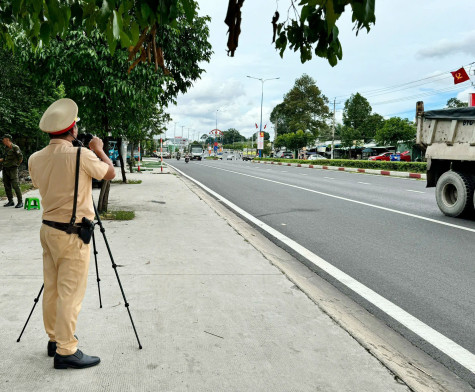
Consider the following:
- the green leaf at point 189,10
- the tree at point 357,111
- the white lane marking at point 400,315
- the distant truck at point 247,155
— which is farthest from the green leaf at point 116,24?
the tree at point 357,111

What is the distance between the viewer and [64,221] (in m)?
2.86

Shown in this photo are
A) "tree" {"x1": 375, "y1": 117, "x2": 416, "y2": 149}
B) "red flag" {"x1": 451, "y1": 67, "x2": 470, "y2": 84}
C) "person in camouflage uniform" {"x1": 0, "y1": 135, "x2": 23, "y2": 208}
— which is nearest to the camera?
"person in camouflage uniform" {"x1": 0, "y1": 135, "x2": 23, "y2": 208}

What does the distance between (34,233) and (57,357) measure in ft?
15.1

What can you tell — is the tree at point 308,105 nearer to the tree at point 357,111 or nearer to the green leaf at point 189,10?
the tree at point 357,111

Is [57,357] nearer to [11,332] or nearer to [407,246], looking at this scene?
[11,332]

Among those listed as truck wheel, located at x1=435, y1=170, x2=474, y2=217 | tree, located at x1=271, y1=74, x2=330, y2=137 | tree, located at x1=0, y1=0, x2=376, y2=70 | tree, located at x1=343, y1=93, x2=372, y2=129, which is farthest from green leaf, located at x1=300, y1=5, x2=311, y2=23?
tree, located at x1=271, y1=74, x2=330, y2=137

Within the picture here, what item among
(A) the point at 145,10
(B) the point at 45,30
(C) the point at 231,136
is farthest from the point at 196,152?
(C) the point at 231,136

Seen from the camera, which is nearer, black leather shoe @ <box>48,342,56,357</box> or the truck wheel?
black leather shoe @ <box>48,342,56,357</box>

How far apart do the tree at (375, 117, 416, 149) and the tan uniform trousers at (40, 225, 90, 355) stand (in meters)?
58.7

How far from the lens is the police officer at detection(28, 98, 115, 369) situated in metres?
2.82

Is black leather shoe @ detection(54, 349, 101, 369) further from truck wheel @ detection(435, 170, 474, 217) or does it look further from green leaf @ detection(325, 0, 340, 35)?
truck wheel @ detection(435, 170, 474, 217)

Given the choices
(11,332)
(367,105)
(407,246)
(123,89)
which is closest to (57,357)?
(11,332)

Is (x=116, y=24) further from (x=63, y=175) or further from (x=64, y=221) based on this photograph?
(x=64, y=221)

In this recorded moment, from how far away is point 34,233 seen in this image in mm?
6922
